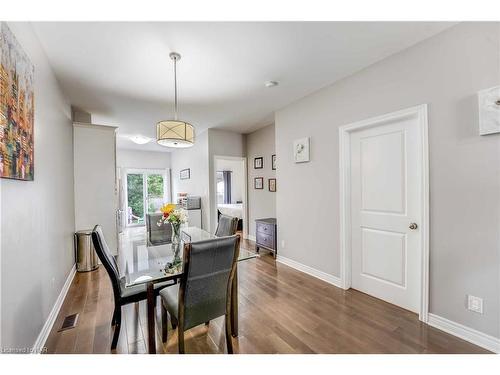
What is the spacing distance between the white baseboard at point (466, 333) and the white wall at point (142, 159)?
7.80m

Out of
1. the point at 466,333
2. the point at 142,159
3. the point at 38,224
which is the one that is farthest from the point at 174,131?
the point at 142,159

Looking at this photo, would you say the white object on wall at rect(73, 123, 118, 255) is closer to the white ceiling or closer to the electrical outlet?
the white ceiling

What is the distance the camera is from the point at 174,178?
298 inches

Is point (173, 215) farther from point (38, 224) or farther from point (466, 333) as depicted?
point (466, 333)

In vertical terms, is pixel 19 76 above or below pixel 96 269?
above

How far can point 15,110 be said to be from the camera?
1.35m

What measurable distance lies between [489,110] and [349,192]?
1378mm

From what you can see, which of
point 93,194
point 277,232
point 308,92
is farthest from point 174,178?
point 308,92

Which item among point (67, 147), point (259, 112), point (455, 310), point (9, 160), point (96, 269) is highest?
point (259, 112)

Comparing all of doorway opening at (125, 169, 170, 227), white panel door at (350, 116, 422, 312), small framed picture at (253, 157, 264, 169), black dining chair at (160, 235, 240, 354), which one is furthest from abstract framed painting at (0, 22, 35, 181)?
doorway opening at (125, 169, 170, 227)

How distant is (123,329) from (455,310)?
113 inches

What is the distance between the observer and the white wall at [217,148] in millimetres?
4923
